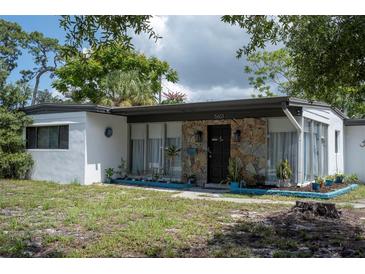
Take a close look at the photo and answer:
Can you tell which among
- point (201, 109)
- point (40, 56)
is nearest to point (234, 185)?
point (201, 109)

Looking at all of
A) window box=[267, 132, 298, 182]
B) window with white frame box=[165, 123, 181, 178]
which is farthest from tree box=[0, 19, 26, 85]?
window box=[267, 132, 298, 182]

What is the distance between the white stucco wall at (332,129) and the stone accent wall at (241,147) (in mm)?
1695

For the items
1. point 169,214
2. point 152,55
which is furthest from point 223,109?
point 152,55

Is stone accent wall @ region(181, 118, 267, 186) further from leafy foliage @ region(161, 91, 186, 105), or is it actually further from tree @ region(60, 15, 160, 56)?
tree @ region(60, 15, 160, 56)

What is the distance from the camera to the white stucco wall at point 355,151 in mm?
15961

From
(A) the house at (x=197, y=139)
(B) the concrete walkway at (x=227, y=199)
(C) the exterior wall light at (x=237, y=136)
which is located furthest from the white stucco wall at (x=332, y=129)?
(B) the concrete walkway at (x=227, y=199)

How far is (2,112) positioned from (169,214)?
9894 mm

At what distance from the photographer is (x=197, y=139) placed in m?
13.6

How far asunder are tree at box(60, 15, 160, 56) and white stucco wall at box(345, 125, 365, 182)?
46.3 feet

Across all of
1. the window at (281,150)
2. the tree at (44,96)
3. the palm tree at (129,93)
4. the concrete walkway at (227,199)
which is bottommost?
the concrete walkway at (227,199)

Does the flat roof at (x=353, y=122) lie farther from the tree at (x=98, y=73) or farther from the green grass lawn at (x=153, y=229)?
the tree at (x=98, y=73)

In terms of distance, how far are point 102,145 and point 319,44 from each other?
10.1 meters

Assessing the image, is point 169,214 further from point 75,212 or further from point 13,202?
point 13,202

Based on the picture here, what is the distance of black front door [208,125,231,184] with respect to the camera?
13188mm
